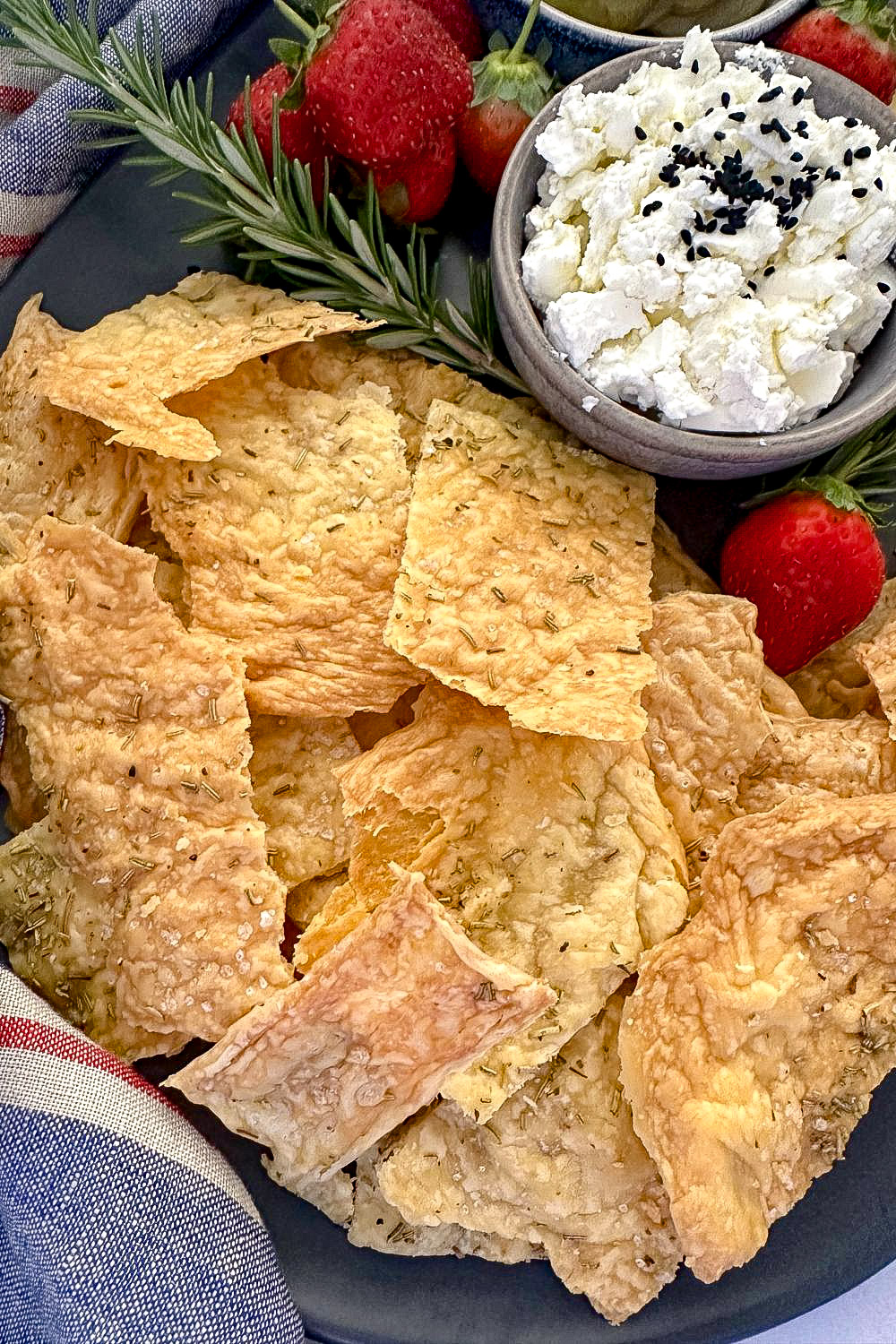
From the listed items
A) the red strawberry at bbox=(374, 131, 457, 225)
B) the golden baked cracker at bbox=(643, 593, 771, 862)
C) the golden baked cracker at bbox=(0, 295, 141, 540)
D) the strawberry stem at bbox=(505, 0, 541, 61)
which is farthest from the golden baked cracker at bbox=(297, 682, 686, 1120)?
the strawberry stem at bbox=(505, 0, 541, 61)

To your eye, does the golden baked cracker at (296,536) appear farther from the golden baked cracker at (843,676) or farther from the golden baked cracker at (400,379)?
the golden baked cracker at (843,676)

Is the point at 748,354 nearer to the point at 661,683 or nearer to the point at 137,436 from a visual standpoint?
the point at 661,683

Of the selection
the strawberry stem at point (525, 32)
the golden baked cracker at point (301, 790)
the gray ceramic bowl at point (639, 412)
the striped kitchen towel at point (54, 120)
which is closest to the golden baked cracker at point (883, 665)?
the gray ceramic bowl at point (639, 412)

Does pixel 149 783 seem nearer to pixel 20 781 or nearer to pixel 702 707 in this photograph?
pixel 20 781

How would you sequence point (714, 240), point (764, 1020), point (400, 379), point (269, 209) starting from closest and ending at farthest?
1. point (714, 240)
2. point (764, 1020)
3. point (269, 209)
4. point (400, 379)

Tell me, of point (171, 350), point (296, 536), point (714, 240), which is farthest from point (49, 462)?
point (714, 240)
